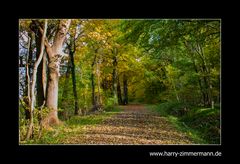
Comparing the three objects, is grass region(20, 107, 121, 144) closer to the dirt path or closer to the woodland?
the woodland

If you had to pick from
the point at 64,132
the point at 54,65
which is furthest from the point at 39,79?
the point at 64,132

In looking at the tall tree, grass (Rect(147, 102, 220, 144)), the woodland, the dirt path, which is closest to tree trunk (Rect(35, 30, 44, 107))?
the woodland

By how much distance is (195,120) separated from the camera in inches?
430

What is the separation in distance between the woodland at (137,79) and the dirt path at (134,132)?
0.02 m

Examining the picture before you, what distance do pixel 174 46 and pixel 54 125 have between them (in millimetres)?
3252

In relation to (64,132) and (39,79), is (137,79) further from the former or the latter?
(64,132)

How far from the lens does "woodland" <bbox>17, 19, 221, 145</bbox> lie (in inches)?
337

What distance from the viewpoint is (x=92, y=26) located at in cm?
1105

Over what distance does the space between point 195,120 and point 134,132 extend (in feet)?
7.95
